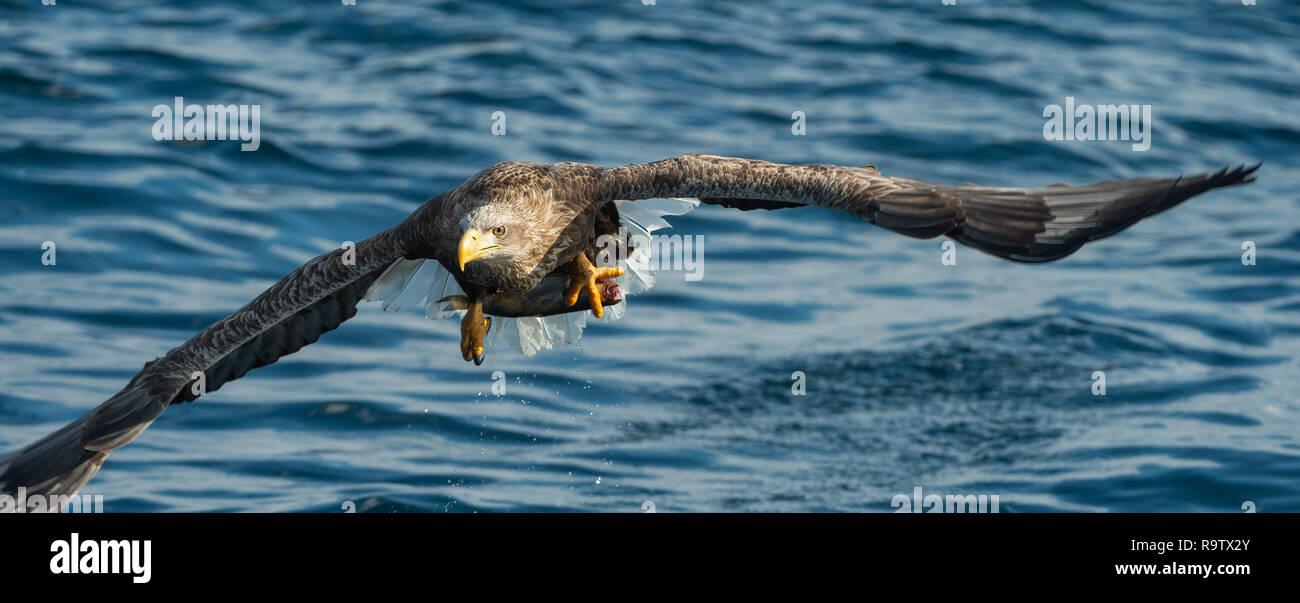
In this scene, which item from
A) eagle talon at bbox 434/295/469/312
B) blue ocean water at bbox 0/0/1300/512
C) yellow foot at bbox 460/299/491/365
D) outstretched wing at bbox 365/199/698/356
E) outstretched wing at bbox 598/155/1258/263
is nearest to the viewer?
outstretched wing at bbox 598/155/1258/263

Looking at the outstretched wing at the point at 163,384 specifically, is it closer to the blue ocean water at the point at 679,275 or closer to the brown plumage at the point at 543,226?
the brown plumage at the point at 543,226

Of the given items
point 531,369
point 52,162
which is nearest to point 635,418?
point 531,369

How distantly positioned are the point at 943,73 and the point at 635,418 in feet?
34.2

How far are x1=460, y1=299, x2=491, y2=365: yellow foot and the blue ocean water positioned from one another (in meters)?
1.96

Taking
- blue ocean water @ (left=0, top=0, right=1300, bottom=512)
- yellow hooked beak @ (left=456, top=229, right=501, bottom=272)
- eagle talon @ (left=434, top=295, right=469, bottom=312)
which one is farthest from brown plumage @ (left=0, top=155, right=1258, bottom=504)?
blue ocean water @ (left=0, top=0, right=1300, bottom=512)

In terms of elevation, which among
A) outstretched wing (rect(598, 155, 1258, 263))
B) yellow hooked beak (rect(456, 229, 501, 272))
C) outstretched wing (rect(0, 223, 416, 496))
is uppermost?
outstretched wing (rect(598, 155, 1258, 263))

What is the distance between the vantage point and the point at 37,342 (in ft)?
40.3

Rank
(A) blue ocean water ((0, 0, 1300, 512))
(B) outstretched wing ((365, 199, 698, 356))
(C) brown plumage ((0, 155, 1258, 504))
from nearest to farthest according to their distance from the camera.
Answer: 1. (C) brown plumage ((0, 155, 1258, 504))
2. (B) outstretched wing ((365, 199, 698, 356))
3. (A) blue ocean water ((0, 0, 1300, 512))

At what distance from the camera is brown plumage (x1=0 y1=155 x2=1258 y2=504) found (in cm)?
690

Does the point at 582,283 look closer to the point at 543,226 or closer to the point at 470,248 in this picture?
the point at 543,226

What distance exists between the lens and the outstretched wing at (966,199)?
6.60m

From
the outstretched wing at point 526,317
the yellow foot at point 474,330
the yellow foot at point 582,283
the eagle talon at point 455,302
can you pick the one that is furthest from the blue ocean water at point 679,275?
the yellow foot at point 582,283

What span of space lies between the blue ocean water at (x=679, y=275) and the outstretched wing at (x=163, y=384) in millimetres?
1839

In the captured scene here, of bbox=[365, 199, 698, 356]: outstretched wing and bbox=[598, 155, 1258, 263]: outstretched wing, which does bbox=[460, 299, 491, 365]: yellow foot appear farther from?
bbox=[598, 155, 1258, 263]: outstretched wing
